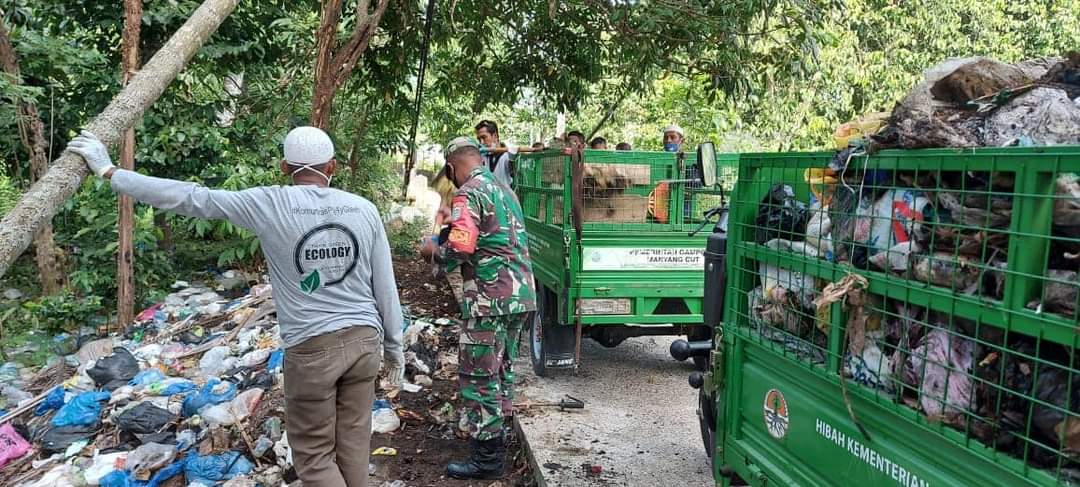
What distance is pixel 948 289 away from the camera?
196 cm

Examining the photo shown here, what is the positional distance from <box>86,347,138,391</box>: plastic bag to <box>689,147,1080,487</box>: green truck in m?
4.77

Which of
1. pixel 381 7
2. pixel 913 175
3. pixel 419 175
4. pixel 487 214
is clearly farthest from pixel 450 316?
pixel 419 175

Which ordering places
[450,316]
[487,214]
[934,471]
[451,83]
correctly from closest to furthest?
[934,471], [487,214], [450,316], [451,83]

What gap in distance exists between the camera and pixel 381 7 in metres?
5.95

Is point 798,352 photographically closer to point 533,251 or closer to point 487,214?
point 487,214

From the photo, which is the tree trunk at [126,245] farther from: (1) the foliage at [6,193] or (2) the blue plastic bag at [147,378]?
(1) the foliage at [6,193]

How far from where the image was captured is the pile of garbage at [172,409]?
441 centimetres

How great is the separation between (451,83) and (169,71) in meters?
7.93

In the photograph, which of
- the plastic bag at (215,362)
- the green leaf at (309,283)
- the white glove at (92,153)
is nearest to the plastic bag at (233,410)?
the plastic bag at (215,362)

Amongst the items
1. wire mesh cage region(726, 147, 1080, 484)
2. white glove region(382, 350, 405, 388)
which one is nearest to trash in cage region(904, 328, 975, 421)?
wire mesh cage region(726, 147, 1080, 484)

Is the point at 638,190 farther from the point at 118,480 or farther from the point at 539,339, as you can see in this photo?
the point at 118,480

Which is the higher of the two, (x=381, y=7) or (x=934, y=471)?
(x=381, y=7)

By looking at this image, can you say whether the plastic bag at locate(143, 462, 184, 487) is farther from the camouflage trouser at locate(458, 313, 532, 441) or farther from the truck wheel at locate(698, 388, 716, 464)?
the truck wheel at locate(698, 388, 716, 464)

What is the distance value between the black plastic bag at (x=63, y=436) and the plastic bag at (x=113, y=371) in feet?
2.37
